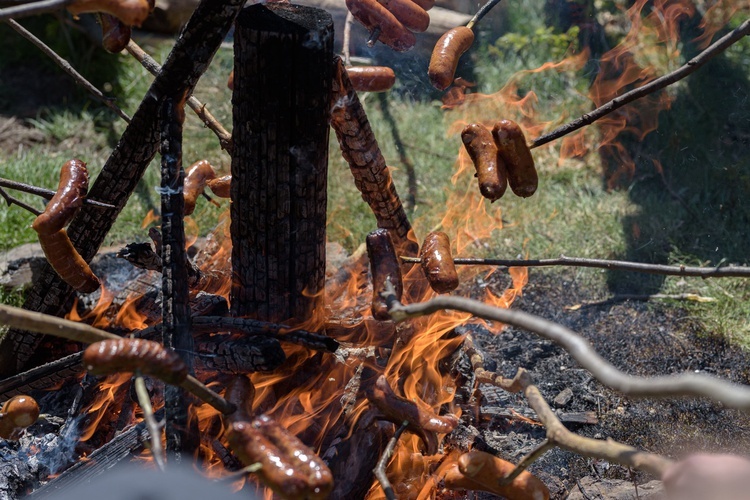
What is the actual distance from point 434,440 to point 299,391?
591mm

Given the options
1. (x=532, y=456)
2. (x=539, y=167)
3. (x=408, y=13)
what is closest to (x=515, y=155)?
(x=408, y=13)

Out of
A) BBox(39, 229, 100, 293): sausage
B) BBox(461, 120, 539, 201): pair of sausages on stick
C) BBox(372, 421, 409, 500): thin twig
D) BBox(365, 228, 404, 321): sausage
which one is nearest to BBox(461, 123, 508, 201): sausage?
BBox(461, 120, 539, 201): pair of sausages on stick

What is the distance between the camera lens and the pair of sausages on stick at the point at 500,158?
285cm

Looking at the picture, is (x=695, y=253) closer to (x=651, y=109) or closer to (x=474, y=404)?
(x=651, y=109)

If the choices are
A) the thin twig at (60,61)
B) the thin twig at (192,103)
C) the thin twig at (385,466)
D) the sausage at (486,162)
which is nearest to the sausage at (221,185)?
the thin twig at (192,103)

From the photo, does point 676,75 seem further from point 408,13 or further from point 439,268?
point 408,13

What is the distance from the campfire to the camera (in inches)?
89.5

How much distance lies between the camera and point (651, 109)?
591 centimetres

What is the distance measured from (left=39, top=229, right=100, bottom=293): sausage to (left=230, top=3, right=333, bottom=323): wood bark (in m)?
0.59

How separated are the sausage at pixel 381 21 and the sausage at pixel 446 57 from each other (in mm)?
264

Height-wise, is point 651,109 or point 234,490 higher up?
point 651,109

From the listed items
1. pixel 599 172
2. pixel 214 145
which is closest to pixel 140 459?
pixel 214 145

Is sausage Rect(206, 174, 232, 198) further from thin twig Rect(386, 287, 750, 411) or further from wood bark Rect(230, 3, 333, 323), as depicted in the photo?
thin twig Rect(386, 287, 750, 411)

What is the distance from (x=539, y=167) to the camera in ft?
19.5
